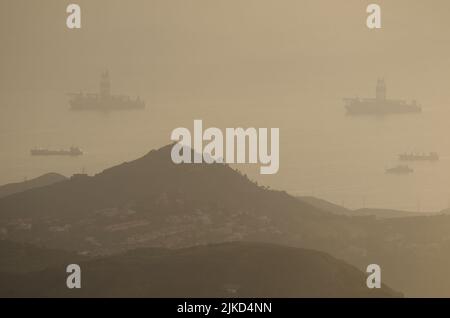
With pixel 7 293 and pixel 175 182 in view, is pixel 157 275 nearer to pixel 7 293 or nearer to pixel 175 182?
pixel 7 293

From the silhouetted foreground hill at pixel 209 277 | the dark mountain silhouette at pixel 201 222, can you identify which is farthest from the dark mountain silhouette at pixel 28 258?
the dark mountain silhouette at pixel 201 222

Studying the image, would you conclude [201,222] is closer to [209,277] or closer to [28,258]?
[28,258]

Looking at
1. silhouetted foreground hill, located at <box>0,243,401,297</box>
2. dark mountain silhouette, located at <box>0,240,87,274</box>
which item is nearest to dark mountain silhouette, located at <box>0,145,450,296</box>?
dark mountain silhouette, located at <box>0,240,87,274</box>

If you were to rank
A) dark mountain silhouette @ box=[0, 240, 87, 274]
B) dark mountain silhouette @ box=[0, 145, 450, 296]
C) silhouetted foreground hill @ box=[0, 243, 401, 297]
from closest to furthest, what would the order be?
silhouetted foreground hill @ box=[0, 243, 401, 297], dark mountain silhouette @ box=[0, 240, 87, 274], dark mountain silhouette @ box=[0, 145, 450, 296]

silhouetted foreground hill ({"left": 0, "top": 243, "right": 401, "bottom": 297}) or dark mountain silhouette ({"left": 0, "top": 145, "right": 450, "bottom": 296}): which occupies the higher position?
dark mountain silhouette ({"left": 0, "top": 145, "right": 450, "bottom": 296})

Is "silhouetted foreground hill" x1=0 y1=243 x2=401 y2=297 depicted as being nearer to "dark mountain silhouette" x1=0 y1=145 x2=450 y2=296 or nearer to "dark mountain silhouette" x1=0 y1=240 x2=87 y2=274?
"dark mountain silhouette" x1=0 y1=240 x2=87 y2=274

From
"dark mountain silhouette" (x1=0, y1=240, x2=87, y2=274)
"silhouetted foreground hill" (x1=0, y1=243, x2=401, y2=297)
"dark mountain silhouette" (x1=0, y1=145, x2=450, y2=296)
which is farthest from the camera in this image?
"dark mountain silhouette" (x1=0, y1=145, x2=450, y2=296)
